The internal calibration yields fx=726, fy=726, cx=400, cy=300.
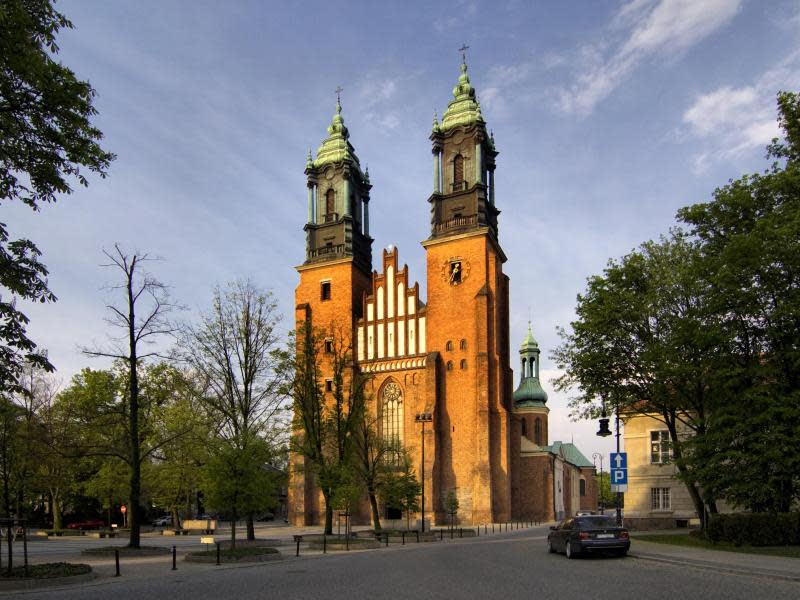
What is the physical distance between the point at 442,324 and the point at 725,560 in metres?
39.0

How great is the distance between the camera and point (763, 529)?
2214cm

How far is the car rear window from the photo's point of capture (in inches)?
769

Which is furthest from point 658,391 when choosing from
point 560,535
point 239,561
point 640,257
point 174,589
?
point 174,589

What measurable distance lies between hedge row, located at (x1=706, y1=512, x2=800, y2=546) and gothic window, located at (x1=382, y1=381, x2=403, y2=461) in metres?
35.9

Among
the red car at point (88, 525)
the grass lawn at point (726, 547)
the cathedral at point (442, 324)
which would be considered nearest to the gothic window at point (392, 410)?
the cathedral at point (442, 324)

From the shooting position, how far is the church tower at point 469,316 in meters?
51.9

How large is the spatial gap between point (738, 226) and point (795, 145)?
349 cm

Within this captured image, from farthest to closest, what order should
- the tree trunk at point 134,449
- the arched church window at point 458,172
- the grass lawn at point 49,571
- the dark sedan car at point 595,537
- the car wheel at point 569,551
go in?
the arched church window at point 458,172 < the tree trunk at point 134,449 < the car wheel at point 569,551 < the dark sedan car at point 595,537 < the grass lawn at point 49,571

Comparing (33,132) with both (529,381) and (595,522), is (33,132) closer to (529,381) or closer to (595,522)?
(595,522)

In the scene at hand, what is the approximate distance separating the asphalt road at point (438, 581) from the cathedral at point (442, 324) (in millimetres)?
30756

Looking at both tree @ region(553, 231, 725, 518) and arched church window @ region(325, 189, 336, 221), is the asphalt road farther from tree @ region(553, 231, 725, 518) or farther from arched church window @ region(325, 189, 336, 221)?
arched church window @ region(325, 189, 336, 221)

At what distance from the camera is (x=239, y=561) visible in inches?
843

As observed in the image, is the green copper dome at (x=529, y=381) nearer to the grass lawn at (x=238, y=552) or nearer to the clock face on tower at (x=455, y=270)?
the clock face on tower at (x=455, y=270)

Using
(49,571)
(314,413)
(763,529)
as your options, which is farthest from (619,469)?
(49,571)
